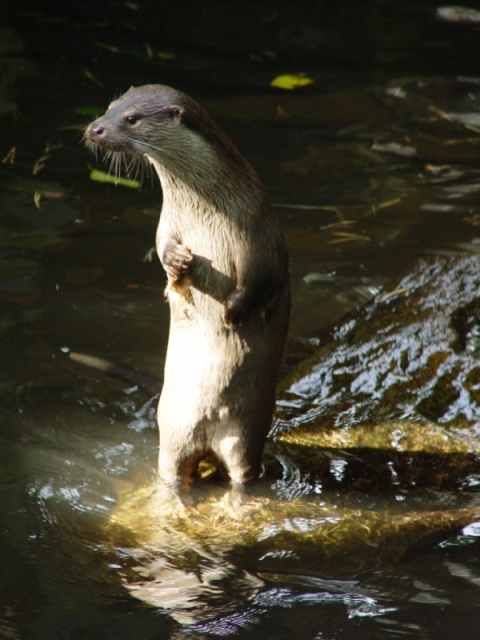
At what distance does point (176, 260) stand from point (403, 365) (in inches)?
51.6

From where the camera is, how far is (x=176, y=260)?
298 centimetres

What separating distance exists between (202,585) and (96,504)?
0.64m

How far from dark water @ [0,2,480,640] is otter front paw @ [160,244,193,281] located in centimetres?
85

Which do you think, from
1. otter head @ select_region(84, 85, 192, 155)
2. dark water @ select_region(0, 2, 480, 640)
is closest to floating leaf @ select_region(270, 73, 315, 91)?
dark water @ select_region(0, 2, 480, 640)

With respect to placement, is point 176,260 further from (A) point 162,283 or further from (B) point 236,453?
(A) point 162,283

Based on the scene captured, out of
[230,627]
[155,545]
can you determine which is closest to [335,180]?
[155,545]

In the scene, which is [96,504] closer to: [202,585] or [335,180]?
[202,585]

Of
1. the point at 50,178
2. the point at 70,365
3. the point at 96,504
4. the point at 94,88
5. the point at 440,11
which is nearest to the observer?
the point at 96,504

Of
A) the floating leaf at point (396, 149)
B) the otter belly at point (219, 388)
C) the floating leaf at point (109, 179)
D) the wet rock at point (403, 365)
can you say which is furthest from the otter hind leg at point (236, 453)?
the floating leaf at point (396, 149)

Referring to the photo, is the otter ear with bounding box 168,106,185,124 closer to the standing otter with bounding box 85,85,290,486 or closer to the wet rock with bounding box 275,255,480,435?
the standing otter with bounding box 85,85,290,486

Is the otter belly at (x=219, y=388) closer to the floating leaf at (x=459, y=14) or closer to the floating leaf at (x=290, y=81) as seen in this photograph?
the floating leaf at (x=290, y=81)

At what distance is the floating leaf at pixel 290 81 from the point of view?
24.6 ft

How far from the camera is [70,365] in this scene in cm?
430

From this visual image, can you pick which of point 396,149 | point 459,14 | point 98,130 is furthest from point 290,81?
point 98,130
